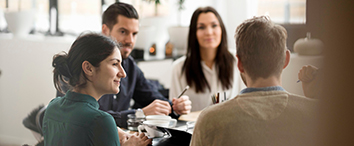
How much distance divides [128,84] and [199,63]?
498 mm

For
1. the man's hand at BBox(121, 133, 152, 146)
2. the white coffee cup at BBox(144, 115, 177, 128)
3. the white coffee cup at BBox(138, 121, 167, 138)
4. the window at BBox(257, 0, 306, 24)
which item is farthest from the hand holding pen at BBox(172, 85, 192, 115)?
the window at BBox(257, 0, 306, 24)

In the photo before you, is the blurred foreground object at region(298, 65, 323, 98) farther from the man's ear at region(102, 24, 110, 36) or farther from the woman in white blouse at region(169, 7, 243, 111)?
the woman in white blouse at region(169, 7, 243, 111)

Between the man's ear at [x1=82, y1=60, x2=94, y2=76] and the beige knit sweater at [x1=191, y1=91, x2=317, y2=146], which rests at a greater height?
the man's ear at [x1=82, y1=60, x2=94, y2=76]

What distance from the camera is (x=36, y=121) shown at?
1262 mm

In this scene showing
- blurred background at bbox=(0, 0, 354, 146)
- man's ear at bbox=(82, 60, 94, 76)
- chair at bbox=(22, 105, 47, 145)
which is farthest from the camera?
chair at bbox=(22, 105, 47, 145)

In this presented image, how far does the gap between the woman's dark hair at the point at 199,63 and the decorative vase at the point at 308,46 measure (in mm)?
1201

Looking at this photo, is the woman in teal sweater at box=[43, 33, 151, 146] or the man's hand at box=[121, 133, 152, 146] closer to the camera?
the woman in teal sweater at box=[43, 33, 151, 146]

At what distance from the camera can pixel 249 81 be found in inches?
33.0

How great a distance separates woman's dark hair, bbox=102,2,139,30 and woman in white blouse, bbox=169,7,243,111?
0.74m

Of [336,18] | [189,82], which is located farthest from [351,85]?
[189,82]

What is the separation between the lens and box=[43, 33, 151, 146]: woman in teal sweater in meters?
0.87

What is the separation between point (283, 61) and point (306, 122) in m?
0.15

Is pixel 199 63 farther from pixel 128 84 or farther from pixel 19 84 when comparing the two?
pixel 19 84

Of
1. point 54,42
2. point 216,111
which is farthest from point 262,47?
point 54,42
